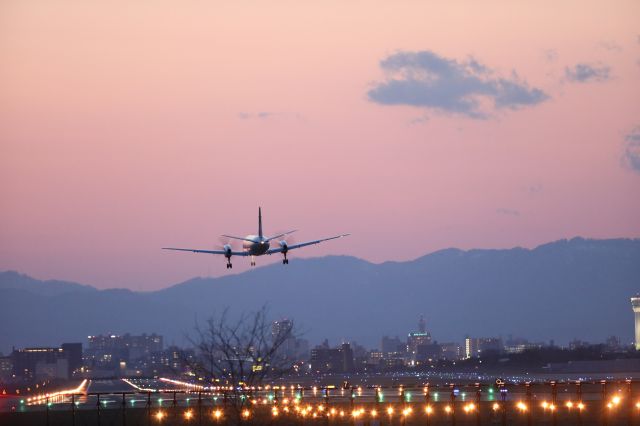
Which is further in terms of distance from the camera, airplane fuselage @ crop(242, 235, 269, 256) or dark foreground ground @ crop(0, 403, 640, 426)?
airplane fuselage @ crop(242, 235, 269, 256)

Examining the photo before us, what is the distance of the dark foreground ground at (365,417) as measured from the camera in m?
86.6

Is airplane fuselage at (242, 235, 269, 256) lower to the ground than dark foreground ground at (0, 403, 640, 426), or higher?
higher

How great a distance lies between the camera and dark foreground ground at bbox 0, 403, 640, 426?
8656 cm

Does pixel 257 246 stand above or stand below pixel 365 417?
above

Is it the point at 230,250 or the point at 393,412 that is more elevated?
the point at 230,250

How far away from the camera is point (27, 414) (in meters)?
98.1

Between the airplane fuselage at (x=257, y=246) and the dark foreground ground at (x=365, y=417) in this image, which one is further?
the airplane fuselage at (x=257, y=246)

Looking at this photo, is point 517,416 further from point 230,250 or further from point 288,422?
point 230,250

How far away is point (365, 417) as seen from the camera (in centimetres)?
8981

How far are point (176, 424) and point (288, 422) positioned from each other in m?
6.60

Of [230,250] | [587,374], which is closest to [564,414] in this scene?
[230,250]

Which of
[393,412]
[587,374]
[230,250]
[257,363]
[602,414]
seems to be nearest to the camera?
[257,363]

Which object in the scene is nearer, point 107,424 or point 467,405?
point 107,424

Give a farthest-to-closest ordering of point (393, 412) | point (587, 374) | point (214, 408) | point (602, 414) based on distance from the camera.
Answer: point (587, 374)
point (393, 412)
point (602, 414)
point (214, 408)
